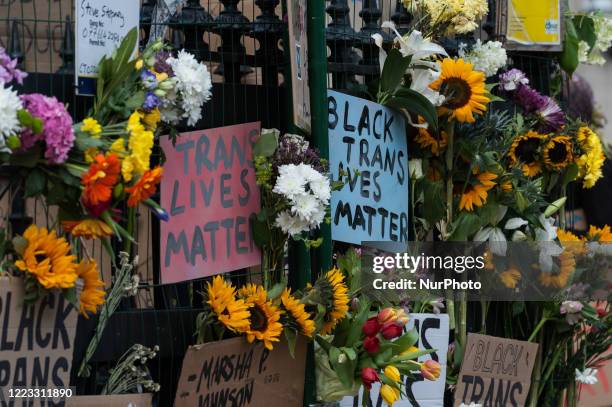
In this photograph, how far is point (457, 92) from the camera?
5.01m

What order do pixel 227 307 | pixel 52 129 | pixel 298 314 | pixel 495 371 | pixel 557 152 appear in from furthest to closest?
pixel 557 152 → pixel 495 371 → pixel 298 314 → pixel 227 307 → pixel 52 129

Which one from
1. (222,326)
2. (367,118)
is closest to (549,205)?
(367,118)

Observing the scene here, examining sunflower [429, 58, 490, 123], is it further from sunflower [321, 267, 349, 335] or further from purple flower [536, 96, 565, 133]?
sunflower [321, 267, 349, 335]

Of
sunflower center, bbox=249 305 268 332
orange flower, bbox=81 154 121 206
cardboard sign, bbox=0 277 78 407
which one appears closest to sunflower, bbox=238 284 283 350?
sunflower center, bbox=249 305 268 332

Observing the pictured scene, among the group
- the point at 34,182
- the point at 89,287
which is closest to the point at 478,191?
the point at 89,287

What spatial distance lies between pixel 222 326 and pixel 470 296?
1.64m

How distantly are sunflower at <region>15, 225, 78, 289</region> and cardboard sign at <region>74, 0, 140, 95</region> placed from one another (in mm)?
667

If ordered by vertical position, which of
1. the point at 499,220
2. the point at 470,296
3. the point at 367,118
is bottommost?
the point at 470,296

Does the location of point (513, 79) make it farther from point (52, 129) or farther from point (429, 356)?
point (52, 129)

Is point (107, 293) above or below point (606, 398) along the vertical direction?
above

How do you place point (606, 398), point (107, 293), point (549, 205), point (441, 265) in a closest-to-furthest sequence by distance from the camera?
point (107, 293) → point (441, 265) → point (549, 205) → point (606, 398)

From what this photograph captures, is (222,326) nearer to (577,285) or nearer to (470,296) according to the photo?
(470,296)

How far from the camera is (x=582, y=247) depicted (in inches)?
227

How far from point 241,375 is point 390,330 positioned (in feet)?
1.99
